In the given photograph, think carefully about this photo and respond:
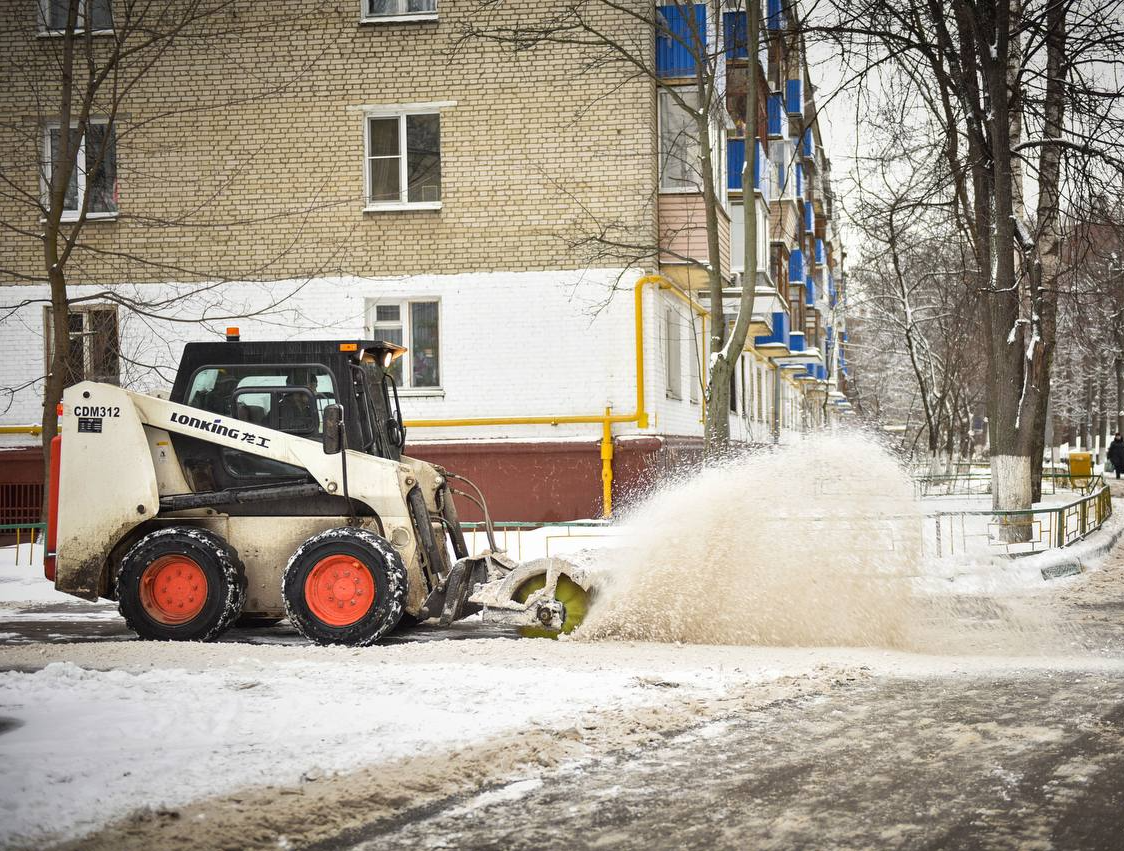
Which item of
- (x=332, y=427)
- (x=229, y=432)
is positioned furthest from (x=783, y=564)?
(x=229, y=432)

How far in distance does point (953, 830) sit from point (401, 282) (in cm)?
1671

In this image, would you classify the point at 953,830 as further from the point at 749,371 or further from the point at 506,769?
the point at 749,371

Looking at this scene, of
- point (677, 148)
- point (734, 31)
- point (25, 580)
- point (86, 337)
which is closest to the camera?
point (25, 580)

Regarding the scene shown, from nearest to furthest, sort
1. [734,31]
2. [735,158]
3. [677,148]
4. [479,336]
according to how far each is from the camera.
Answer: [734,31], [479,336], [677,148], [735,158]

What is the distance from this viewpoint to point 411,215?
2052 cm

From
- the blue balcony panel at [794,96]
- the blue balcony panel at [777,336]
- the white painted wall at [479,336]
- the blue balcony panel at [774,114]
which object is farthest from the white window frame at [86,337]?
the blue balcony panel at [794,96]

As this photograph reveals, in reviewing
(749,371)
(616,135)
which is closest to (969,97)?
(616,135)

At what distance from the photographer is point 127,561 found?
937cm

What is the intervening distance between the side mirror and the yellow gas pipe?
411 inches

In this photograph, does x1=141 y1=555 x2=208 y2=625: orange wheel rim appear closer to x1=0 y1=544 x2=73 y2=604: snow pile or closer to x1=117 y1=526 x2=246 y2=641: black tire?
x1=117 y1=526 x2=246 y2=641: black tire

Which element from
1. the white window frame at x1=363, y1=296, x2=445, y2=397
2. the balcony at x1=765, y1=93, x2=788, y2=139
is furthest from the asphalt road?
the balcony at x1=765, y1=93, x2=788, y2=139

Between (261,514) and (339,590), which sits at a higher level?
(261,514)

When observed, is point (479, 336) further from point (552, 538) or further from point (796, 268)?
point (796, 268)

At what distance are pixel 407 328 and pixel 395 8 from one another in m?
5.14
